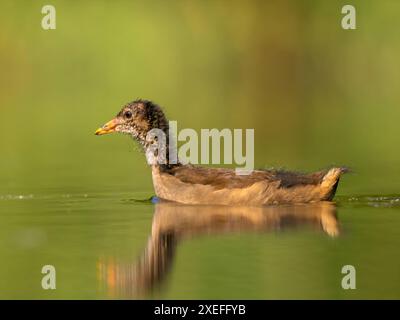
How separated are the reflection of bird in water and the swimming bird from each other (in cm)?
16

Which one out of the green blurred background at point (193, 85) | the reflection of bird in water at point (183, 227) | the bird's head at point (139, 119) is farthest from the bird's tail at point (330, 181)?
the bird's head at point (139, 119)

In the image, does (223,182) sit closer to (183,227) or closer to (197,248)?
(183,227)

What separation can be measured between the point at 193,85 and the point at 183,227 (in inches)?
841

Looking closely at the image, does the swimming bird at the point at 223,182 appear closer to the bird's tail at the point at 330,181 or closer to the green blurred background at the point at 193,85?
the bird's tail at the point at 330,181

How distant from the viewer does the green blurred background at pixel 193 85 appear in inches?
717

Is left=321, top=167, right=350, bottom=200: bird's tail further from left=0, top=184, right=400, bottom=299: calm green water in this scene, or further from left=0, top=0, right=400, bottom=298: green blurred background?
left=0, top=0, right=400, bottom=298: green blurred background

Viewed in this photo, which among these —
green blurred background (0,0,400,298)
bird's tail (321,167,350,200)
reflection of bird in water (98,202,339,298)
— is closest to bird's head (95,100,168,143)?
green blurred background (0,0,400,298)

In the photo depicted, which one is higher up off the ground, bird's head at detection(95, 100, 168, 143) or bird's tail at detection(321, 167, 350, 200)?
bird's head at detection(95, 100, 168, 143)

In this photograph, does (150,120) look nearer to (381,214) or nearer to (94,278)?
(381,214)

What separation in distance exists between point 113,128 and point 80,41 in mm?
18849

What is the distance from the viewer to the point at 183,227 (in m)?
12.9

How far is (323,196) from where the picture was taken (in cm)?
1436

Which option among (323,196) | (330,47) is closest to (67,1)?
(330,47)

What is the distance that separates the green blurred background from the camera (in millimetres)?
18219
